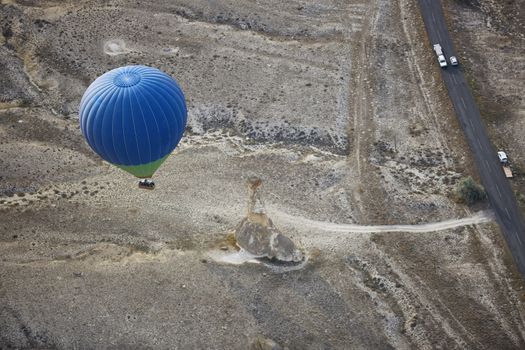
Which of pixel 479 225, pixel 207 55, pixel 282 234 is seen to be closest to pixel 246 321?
pixel 282 234

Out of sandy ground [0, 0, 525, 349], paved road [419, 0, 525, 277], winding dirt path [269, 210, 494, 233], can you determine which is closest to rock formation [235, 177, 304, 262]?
sandy ground [0, 0, 525, 349]

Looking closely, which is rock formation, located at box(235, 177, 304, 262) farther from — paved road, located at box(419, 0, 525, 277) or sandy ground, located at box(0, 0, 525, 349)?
paved road, located at box(419, 0, 525, 277)

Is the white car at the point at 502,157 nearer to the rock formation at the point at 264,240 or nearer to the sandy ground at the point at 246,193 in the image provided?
the sandy ground at the point at 246,193

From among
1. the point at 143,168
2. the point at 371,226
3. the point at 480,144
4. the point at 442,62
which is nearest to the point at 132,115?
the point at 143,168

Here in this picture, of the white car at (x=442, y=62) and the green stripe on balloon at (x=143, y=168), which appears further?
the white car at (x=442, y=62)

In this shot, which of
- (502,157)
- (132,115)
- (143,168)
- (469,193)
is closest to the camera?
(132,115)

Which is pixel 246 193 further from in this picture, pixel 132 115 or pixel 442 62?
pixel 442 62

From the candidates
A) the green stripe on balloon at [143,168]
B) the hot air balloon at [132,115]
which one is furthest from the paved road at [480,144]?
the green stripe on balloon at [143,168]
